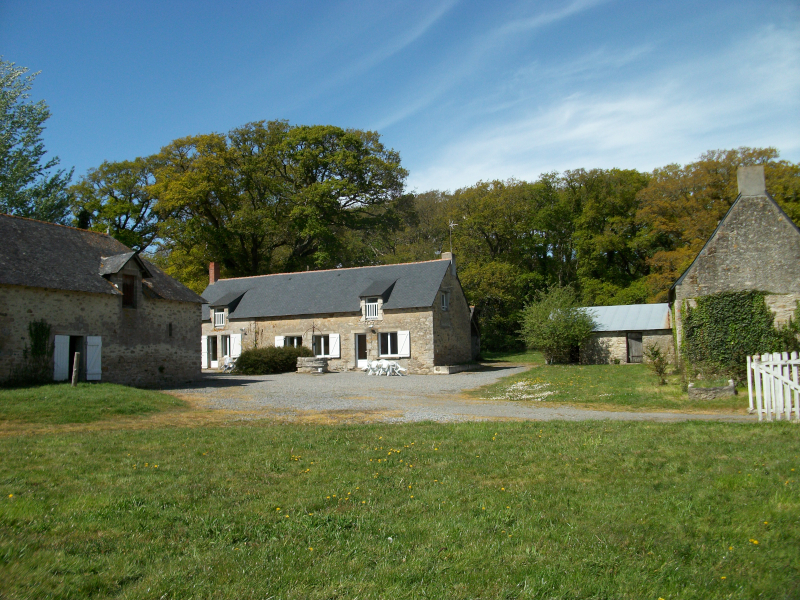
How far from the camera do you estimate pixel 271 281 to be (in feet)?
115

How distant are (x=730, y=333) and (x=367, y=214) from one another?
34.1 m

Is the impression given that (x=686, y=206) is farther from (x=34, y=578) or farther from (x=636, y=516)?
(x=34, y=578)

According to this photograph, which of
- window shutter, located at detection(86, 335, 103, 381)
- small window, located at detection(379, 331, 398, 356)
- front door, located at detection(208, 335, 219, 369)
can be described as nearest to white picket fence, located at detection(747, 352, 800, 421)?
window shutter, located at detection(86, 335, 103, 381)

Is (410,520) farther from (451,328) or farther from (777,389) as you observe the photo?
(451,328)

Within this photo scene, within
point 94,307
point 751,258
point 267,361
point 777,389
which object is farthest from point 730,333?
point 94,307

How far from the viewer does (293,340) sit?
31938mm

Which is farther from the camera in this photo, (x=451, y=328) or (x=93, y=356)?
(x=451, y=328)

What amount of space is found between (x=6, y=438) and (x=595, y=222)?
40.9 meters

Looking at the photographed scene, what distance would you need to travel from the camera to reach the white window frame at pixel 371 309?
30312mm

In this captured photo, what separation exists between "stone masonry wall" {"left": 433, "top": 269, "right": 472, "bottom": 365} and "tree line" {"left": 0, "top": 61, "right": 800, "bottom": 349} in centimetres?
685

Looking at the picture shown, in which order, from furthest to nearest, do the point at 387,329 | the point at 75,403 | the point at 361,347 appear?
the point at 361,347, the point at 387,329, the point at 75,403

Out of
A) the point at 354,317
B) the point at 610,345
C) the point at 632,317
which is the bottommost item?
the point at 610,345

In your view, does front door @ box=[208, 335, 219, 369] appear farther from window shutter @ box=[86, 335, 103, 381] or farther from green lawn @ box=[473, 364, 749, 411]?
green lawn @ box=[473, 364, 749, 411]

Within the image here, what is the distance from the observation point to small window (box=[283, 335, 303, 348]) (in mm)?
31750
